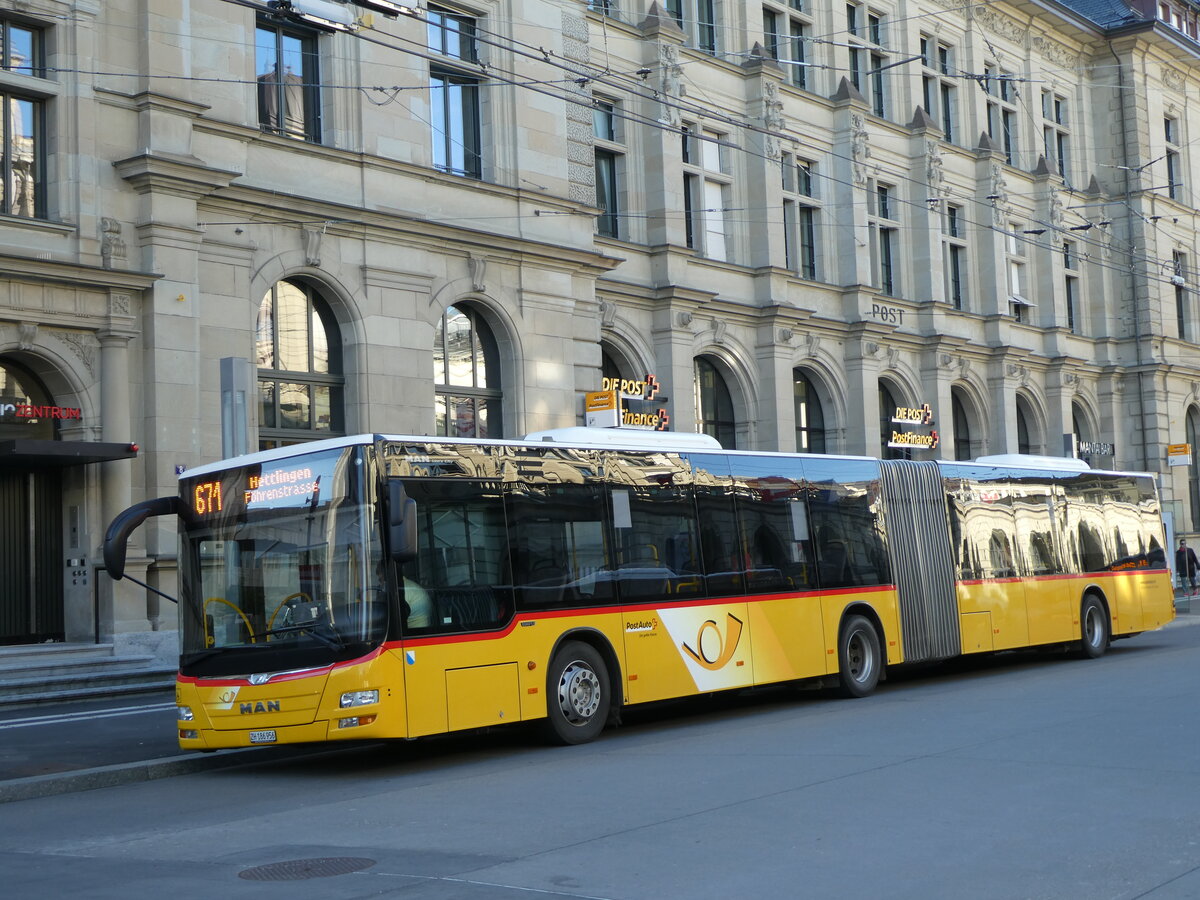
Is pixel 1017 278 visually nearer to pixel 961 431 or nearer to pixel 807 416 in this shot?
pixel 961 431

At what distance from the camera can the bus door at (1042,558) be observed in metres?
21.3

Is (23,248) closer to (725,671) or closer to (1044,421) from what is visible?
(725,671)

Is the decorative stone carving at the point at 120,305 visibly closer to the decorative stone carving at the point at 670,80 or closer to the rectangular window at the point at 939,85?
the decorative stone carving at the point at 670,80

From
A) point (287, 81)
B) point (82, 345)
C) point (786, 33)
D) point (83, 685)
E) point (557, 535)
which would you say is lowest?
point (83, 685)

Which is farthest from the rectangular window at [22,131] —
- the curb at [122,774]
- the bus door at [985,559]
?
the bus door at [985,559]

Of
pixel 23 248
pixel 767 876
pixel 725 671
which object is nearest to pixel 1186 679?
pixel 725 671

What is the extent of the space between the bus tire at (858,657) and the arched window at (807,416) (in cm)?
1805

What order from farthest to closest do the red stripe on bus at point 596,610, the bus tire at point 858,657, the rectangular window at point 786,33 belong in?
the rectangular window at point 786,33, the bus tire at point 858,657, the red stripe on bus at point 596,610

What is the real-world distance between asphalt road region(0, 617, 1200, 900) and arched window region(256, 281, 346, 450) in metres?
10.3

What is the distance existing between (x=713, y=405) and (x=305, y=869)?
26.2 m

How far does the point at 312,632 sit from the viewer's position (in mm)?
12273

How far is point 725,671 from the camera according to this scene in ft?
51.8

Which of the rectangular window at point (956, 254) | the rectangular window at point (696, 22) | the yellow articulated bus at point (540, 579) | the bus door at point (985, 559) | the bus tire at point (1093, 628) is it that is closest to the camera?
the yellow articulated bus at point (540, 579)

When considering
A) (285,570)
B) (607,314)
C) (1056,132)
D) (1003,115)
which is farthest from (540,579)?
(1056,132)
